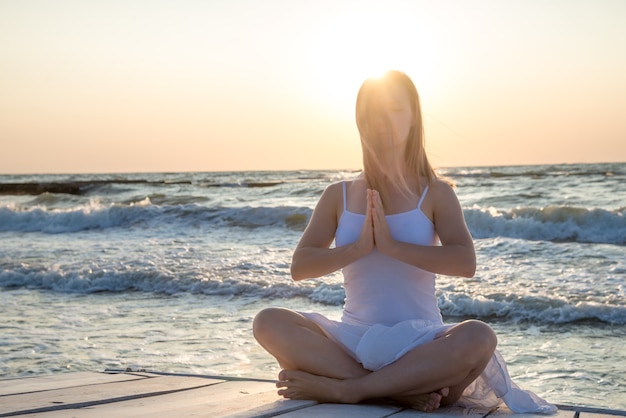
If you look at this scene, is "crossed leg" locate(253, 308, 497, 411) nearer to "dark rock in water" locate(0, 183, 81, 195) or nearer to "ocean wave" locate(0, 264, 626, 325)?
"ocean wave" locate(0, 264, 626, 325)

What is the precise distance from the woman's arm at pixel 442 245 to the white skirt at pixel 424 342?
23cm

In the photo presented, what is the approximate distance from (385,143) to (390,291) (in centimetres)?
60

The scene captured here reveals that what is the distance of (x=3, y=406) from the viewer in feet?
9.30

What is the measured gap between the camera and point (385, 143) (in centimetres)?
317

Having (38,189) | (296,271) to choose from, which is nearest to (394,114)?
(296,271)

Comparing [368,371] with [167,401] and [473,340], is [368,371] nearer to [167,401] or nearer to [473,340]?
[473,340]

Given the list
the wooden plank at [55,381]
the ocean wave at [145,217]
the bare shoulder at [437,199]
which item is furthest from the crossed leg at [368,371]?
the ocean wave at [145,217]

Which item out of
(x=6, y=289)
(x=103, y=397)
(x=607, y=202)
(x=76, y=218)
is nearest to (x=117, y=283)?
(x=6, y=289)

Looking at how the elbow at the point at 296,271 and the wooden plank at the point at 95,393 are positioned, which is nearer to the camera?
the wooden plank at the point at 95,393

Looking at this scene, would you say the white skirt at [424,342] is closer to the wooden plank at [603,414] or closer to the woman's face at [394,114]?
the wooden plank at [603,414]

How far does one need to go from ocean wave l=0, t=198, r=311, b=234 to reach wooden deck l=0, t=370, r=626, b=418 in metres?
13.6

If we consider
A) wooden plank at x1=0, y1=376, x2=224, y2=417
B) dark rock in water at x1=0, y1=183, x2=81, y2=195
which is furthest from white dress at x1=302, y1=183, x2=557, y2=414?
dark rock in water at x1=0, y1=183, x2=81, y2=195

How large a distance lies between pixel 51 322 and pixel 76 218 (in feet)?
46.5

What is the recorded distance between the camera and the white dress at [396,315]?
2.90 meters
